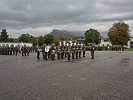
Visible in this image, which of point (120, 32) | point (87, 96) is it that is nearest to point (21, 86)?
point (87, 96)

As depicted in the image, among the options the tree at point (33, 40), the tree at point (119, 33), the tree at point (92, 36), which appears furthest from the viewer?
the tree at point (33, 40)

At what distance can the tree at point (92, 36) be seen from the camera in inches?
4985

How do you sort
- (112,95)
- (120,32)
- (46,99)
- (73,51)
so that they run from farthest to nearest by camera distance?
(120,32) < (73,51) < (112,95) < (46,99)

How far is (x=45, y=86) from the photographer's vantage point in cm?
986

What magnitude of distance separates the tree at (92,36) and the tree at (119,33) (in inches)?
1127

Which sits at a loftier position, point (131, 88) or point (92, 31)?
point (92, 31)

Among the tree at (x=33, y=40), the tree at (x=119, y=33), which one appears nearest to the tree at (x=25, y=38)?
the tree at (x=33, y=40)

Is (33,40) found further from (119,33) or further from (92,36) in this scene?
(119,33)

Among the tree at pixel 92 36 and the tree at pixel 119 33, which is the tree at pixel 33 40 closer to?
the tree at pixel 92 36

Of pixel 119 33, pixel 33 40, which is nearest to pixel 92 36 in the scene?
pixel 33 40

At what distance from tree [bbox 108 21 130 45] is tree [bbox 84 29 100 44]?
93.9 ft

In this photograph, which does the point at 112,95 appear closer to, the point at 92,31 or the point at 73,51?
the point at 73,51

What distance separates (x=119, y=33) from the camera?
312ft

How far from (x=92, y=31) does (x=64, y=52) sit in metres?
102
